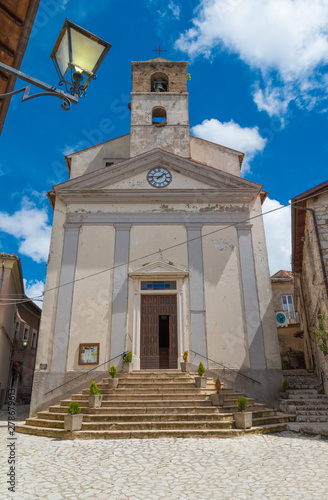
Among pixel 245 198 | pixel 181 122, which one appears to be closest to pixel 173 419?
pixel 245 198

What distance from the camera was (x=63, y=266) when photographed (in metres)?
Result: 13.8

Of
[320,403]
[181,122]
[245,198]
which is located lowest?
[320,403]

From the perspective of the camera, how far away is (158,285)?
1389 cm

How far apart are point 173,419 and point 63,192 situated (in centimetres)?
992

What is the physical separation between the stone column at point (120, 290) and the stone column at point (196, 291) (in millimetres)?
2469

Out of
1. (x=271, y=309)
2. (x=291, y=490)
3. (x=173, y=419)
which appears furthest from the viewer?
(x=271, y=309)

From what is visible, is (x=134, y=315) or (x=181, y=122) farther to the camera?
(x=181, y=122)

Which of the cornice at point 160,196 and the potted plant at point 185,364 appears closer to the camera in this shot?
the potted plant at point 185,364

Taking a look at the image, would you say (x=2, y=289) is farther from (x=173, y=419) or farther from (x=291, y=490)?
(x=291, y=490)

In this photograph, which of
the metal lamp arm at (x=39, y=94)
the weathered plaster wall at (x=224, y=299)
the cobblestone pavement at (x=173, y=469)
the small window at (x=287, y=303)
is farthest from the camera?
the small window at (x=287, y=303)

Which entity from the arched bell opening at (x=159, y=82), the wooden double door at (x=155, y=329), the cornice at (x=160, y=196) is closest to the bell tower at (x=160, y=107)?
the arched bell opening at (x=159, y=82)

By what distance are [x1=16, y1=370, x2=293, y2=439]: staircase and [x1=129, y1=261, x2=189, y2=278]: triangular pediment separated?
154 inches

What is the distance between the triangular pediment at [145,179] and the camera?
15102mm

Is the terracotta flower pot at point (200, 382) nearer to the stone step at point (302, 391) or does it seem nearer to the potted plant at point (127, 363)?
the potted plant at point (127, 363)
